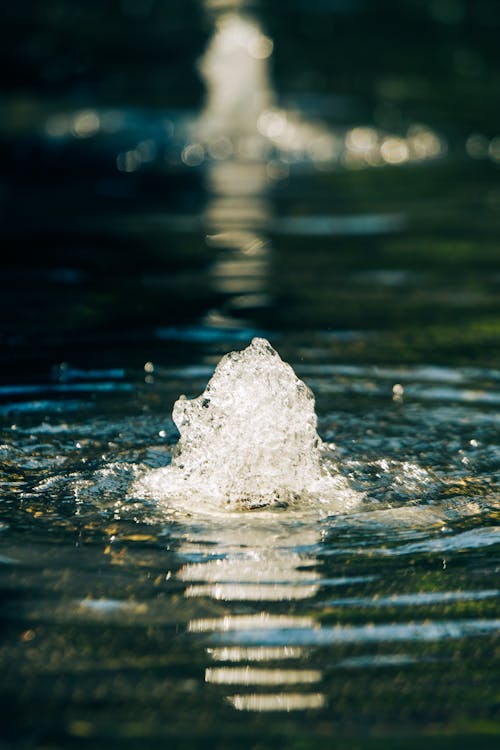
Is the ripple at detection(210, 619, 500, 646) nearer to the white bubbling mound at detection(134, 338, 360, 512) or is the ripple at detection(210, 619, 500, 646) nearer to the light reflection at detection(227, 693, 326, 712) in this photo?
the light reflection at detection(227, 693, 326, 712)

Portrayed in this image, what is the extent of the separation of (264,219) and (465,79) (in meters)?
11.2

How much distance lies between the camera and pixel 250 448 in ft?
17.8

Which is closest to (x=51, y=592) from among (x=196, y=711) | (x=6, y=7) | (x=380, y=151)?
(x=196, y=711)

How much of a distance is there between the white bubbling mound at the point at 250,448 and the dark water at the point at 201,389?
165mm

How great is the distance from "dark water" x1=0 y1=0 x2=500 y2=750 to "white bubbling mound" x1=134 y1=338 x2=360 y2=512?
0.54ft

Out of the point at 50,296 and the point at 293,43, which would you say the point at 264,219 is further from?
the point at 293,43

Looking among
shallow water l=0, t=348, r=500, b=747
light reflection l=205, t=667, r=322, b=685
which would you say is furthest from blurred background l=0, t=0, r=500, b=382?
light reflection l=205, t=667, r=322, b=685

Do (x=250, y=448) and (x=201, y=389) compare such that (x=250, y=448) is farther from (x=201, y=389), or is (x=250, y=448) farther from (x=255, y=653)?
(x=255, y=653)

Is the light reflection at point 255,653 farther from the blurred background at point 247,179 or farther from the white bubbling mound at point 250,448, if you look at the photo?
the blurred background at point 247,179

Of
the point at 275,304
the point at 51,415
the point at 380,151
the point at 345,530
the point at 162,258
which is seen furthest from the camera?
the point at 380,151

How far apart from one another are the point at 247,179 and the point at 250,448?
9725 mm

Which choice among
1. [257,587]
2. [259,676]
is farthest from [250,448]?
[259,676]

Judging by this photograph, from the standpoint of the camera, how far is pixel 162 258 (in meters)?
10.6

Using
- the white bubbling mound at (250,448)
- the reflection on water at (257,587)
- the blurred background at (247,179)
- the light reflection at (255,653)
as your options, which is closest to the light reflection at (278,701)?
the reflection on water at (257,587)
